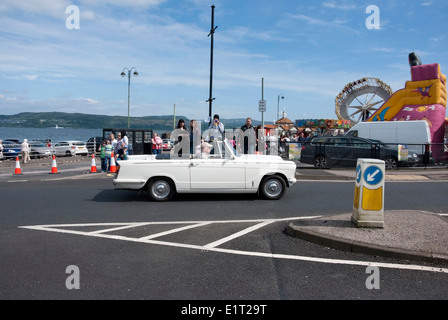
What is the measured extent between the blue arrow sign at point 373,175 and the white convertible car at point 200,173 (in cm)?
343

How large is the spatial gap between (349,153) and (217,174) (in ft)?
32.5

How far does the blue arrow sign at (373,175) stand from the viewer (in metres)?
5.86

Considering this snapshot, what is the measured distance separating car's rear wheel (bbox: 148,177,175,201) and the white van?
1390 cm

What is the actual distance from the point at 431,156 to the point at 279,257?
49.9ft

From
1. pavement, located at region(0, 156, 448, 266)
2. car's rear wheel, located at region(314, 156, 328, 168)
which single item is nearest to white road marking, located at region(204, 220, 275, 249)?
pavement, located at region(0, 156, 448, 266)

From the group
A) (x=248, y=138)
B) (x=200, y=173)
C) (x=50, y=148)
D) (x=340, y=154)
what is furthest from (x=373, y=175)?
(x=50, y=148)

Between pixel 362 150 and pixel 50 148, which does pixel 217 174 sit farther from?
pixel 50 148

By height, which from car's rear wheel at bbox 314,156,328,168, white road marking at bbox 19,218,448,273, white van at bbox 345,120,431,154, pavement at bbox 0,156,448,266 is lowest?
white road marking at bbox 19,218,448,273

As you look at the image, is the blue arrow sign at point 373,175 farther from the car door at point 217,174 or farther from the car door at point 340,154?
the car door at point 340,154

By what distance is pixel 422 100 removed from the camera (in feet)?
77.4

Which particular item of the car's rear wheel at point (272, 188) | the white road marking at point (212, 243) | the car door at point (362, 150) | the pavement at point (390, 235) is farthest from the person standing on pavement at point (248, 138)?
the car door at point (362, 150)

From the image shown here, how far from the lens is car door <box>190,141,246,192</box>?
9055mm

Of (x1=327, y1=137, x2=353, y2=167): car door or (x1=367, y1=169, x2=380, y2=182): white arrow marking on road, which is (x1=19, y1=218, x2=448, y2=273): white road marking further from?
(x1=327, y1=137, x2=353, y2=167): car door
